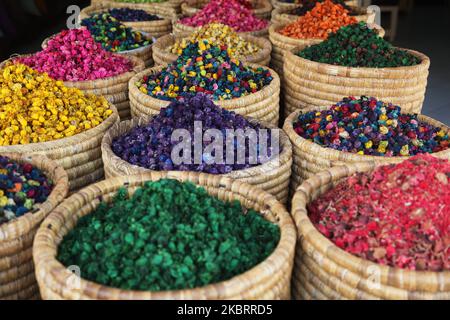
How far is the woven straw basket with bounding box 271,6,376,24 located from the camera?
Answer: 388 centimetres

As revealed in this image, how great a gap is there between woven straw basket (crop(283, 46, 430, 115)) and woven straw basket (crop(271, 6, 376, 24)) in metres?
1.09

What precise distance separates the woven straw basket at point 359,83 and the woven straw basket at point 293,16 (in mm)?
1087

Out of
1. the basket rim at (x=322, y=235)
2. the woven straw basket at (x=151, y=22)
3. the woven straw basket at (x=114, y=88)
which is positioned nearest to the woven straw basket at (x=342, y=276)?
the basket rim at (x=322, y=235)

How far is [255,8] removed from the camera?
4.78m

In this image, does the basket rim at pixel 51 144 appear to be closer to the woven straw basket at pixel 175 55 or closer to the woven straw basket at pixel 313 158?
the woven straw basket at pixel 313 158

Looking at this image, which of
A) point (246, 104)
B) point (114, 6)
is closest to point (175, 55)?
point (246, 104)

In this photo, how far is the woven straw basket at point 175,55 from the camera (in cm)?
313

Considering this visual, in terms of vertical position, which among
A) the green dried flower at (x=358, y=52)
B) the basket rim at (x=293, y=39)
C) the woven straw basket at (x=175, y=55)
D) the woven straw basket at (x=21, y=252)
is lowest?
the woven straw basket at (x=21, y=252)

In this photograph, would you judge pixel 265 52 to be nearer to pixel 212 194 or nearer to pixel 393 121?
pixel 393 121

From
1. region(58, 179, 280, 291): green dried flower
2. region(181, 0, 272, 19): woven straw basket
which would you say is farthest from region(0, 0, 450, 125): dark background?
region(58, 179, 280, 291): green dried flower

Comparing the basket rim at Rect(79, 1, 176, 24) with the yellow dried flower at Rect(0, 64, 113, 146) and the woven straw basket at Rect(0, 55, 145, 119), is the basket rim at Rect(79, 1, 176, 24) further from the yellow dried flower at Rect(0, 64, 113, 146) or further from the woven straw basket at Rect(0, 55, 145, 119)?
the yellow dried flower at Rect(0, 64, 113, 146)

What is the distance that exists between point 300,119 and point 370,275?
4.06 feet

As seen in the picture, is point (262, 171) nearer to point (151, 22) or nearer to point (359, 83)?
point (359, 83)

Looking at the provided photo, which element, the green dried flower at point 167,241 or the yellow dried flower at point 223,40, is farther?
the yellow dried flower at point 223,40
